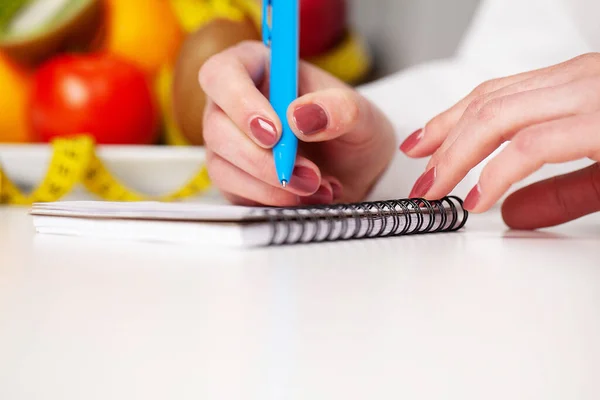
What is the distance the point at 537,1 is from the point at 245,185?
0.78m

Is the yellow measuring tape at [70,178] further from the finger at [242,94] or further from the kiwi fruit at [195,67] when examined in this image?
the finger at [242,94]

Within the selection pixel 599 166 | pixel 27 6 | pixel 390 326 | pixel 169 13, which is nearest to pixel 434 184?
pixel 599 166

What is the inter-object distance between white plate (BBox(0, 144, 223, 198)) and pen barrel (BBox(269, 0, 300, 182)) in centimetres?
52

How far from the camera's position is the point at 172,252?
0.50 metres

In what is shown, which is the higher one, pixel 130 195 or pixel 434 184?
pixel 130 195

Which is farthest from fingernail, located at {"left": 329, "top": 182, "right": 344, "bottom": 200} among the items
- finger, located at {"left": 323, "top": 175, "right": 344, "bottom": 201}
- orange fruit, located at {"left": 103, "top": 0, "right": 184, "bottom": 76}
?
orange fruit, located at {"left": 103, "top": 0, "right": 184, "bottom": 76}

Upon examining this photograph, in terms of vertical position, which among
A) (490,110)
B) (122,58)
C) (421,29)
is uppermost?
(421,29)

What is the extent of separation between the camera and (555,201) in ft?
2.23

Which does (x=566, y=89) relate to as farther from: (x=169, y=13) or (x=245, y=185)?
(x=169, y=13)

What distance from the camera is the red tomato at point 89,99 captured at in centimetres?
118

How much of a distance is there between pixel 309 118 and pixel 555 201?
0.29 m

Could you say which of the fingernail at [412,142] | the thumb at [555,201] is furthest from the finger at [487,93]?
the thumb at [555,201]

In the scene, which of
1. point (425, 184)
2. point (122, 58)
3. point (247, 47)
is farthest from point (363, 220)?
point (122, 58)

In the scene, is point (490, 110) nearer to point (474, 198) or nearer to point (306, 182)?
point (474, 198)
